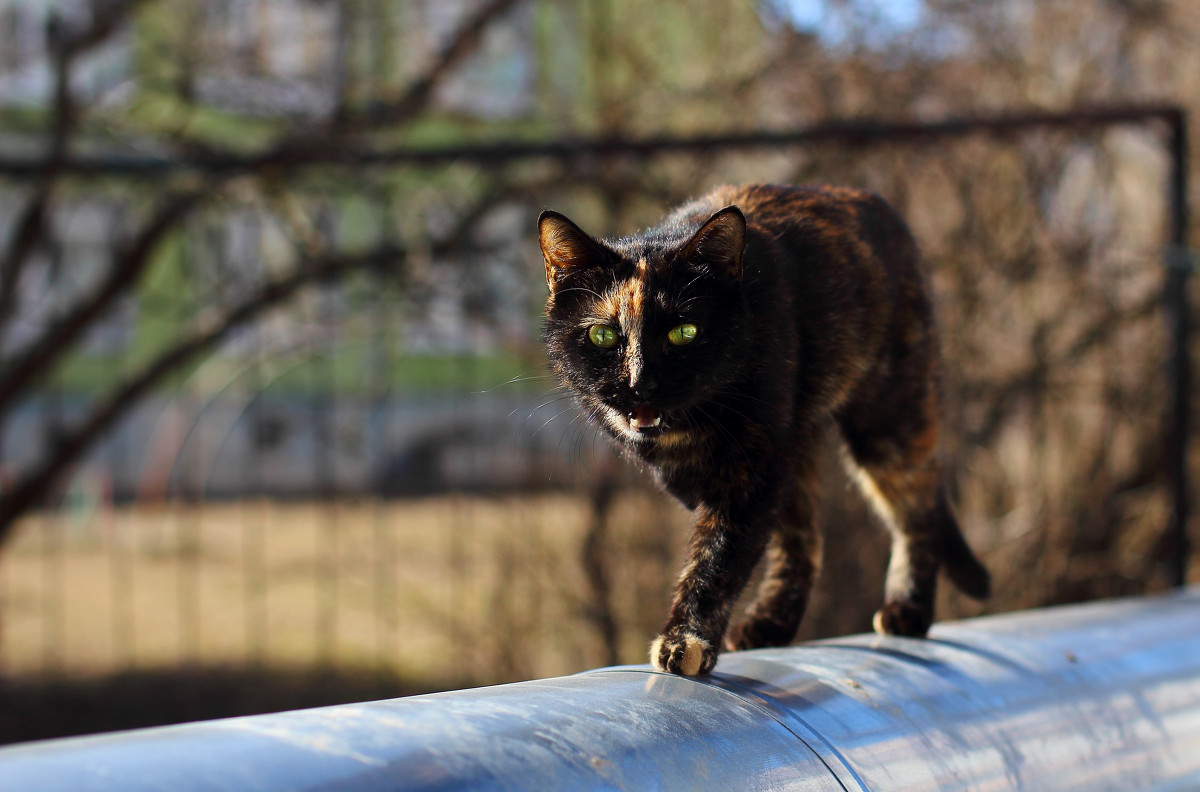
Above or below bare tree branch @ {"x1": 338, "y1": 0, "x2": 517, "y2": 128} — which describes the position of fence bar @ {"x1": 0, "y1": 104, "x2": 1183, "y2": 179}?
below

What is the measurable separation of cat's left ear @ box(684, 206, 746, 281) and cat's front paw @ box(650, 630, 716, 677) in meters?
0.53

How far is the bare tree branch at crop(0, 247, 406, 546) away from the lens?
4.62 metres

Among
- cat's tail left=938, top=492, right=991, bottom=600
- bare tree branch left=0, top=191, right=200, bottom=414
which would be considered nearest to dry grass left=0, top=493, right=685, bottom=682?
bare tree branch left=0, top=191, right=200, bottom=414

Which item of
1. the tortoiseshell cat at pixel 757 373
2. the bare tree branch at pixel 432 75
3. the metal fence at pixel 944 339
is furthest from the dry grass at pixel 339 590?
the tortoiseshell cat at pixel 757 373

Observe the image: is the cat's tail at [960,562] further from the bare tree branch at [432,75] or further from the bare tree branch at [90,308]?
the bare tree branch at [90,308]

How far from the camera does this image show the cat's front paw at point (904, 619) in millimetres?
1702

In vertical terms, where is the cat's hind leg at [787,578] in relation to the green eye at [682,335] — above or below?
below

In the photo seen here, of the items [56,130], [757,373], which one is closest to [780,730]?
[757,373]

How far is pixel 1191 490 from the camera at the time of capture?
185 inches

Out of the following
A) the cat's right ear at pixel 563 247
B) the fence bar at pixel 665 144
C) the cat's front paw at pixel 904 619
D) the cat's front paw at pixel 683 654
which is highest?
the fence bar at pixel 665 144

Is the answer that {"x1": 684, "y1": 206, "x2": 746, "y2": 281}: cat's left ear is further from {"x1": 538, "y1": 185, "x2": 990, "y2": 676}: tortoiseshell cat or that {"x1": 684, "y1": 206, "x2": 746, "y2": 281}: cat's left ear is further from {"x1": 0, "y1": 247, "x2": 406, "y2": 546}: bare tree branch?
{"x1": 0, "y1": 247, "x2": 406, "y2": 546}: bare tree branch

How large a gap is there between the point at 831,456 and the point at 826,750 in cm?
334

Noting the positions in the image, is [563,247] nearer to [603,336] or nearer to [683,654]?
[603,336]

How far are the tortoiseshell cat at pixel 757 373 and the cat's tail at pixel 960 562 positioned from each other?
0.09 metres
